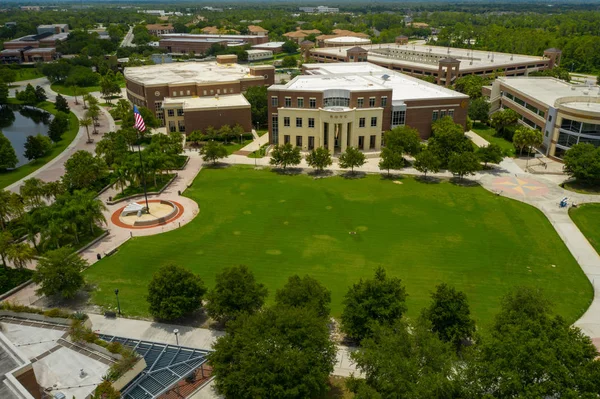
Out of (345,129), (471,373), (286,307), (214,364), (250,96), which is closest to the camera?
(471,373)

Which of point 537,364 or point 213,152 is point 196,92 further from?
point 537,364

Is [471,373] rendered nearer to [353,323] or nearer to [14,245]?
[353,323]

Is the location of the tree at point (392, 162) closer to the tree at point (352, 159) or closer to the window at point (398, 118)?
the tree at point (352, 159)

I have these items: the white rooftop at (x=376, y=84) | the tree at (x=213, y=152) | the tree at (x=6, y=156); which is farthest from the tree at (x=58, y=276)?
the white rooftop at (x=376, y=84)

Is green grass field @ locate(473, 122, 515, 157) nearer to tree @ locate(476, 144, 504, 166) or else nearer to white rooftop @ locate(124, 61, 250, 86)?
tree @ locate(476, 144, 504, 166)

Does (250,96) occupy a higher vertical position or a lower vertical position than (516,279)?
higher

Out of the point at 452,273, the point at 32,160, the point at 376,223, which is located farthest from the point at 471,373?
the point at 32,160

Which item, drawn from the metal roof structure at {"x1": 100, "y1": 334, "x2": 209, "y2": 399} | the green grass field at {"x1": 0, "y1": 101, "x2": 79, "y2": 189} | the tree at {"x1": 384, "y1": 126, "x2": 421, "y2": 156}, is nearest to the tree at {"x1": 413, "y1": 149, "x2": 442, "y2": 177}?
the tree at {"x1": 384, "y1": 126, "x2": 421, "y2": 156}
